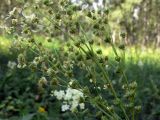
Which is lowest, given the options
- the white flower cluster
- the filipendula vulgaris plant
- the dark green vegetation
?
the white flower cluster

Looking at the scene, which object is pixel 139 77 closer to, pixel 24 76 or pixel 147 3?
pixel 24 76

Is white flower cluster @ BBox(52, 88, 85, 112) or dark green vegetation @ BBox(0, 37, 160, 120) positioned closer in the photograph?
white flower cluster @ BBox(52, 88, 85, 112)

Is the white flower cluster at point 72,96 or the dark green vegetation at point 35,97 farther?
the dark green vegetation at point 35,97

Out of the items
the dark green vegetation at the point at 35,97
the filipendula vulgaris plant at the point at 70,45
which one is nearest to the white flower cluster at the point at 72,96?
the filipendula vulgaris plant at the point at 70,45

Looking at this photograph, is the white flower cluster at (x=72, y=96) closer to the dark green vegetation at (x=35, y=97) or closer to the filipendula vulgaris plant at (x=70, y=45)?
the filipendula vulgaris plant at (x=70, y=45)

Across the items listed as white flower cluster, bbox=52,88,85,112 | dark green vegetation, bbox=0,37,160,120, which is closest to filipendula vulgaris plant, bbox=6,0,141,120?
white flower cluster, bbox=52,88,85,112

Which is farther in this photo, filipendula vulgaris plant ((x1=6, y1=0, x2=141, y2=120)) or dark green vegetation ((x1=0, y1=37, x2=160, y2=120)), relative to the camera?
dark green vegetation ((x1=0, y1=37, x2=160, y2=120))

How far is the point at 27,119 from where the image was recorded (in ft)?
9.53

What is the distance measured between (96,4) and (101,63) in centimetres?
27

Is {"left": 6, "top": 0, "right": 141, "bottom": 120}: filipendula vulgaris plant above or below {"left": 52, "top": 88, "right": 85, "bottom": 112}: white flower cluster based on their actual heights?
above

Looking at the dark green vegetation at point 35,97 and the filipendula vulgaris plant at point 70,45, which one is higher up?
the dark green vegetation at point 35,97

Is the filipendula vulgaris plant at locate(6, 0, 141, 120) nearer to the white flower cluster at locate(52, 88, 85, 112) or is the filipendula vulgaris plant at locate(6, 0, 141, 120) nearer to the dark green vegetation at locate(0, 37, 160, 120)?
the white flower cluster at locate(52, 88, 85, 112)

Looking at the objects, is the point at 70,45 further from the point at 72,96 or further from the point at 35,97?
the point at 35,97

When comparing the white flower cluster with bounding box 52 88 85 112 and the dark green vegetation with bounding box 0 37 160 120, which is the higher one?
the dark green vegetation with bounding box 0 37 160 120
